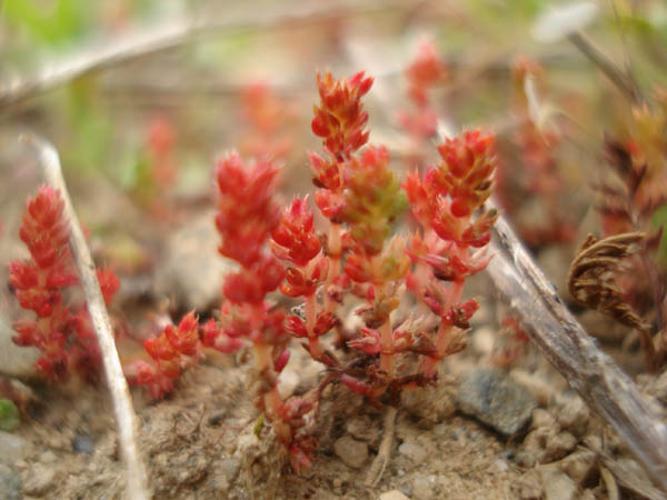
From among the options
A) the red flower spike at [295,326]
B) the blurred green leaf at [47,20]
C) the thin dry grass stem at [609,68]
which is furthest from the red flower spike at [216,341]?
the blurred green leaf at [47,20]

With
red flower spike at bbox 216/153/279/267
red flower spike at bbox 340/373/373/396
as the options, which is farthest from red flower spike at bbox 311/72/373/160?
red flower spike at bbox 340/373/373/396

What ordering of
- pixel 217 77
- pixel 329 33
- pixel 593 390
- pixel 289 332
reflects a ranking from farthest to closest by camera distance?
pixel 329 33, pixel 217 77, pixel 289 332, pixel 593 390

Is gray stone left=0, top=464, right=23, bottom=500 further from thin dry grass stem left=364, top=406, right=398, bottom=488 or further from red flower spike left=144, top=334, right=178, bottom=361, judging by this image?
thin dry grass stem left=364, top=406, right=398, bottom=488

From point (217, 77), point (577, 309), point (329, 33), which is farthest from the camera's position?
point (329, 33)

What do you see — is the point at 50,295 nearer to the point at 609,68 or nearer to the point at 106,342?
the point at 106,342

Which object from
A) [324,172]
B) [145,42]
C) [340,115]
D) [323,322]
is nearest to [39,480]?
[323,322]

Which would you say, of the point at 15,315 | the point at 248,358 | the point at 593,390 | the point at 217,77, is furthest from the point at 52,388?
the point at 217,77

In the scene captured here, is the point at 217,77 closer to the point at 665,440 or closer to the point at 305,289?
the point at 305,289
